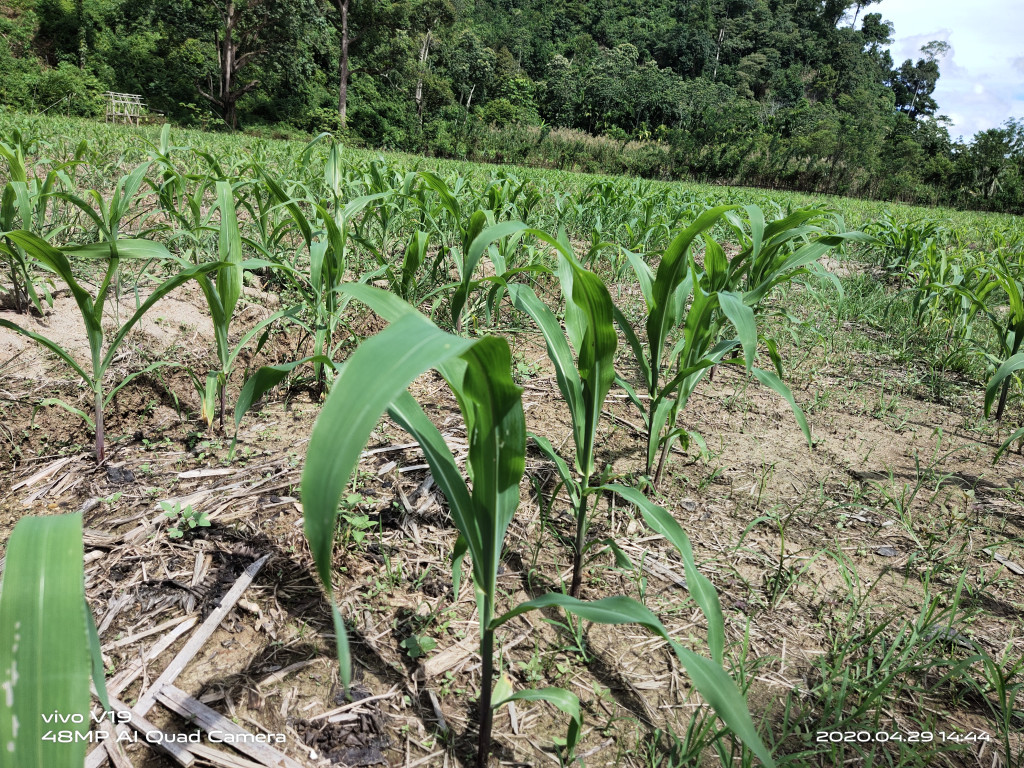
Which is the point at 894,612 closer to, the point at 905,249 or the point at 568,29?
the point at 905,249

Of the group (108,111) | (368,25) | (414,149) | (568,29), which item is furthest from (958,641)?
(568,29)

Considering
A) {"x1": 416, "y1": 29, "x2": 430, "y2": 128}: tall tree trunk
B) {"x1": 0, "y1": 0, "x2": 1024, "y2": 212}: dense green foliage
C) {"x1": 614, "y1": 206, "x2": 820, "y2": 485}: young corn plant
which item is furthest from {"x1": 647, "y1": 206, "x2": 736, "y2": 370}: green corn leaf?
{"x1": 416, "y1": 29, "x2": 430, "y2": 128}: tall tree trunk

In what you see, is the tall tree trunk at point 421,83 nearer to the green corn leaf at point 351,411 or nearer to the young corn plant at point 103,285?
the young corn plant at point 103,285

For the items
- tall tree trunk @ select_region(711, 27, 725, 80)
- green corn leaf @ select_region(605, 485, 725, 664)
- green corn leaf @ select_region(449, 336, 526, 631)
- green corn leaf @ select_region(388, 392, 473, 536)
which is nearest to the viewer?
green corn leaf @ select_region(449, 336, 526, 631)

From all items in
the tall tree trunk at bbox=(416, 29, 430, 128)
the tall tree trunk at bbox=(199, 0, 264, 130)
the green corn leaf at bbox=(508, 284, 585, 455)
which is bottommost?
the green corn leaf at bbox=(508, 284, 585, 455)

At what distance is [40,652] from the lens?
1.34ft

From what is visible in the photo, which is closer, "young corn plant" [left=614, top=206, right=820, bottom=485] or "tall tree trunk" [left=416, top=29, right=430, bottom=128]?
"young corn plant" [left=614, top=206, right=820, bottom=485]

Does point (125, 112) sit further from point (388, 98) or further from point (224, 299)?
point (224, 299)

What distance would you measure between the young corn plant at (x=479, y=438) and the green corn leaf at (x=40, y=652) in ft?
0.65

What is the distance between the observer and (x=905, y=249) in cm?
457

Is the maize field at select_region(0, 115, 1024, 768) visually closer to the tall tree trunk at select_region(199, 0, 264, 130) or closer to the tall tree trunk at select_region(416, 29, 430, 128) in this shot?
the tall tree trunk at select_region(199, 0, 264, 130)
